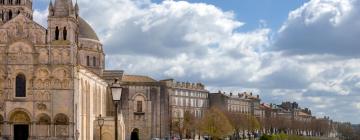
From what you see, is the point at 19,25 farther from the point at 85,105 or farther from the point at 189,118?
the point at 189,118

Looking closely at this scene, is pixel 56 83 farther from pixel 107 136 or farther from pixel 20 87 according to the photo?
pixel 107 136

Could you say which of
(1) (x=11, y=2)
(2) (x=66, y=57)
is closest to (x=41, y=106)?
(2) (x=66, y=57)

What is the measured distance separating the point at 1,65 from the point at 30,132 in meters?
7.07

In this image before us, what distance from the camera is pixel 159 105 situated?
102250 mm

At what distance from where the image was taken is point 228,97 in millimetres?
150500

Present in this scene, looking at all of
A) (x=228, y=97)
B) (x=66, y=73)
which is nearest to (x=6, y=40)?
(x=66, y=73)

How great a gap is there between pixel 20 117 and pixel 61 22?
33.0 ft

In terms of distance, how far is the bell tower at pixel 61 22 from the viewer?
218 ft

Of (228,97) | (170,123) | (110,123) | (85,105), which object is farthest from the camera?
(228,97)

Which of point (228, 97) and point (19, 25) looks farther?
point (228, 97)

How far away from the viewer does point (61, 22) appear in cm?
6662

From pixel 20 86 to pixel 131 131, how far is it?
34490mm

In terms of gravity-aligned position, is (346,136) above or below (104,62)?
below

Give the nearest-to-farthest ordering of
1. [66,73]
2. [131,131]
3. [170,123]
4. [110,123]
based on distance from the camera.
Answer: [66,73]
[110,123]
[131,131]
[170,123]
